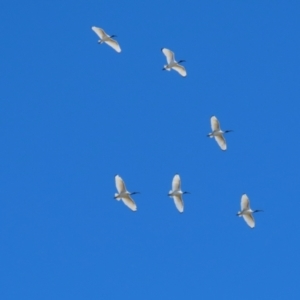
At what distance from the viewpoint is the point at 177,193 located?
78.4m

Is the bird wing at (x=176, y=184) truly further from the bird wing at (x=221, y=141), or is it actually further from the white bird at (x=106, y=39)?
the white bird at (x=106, y=39)

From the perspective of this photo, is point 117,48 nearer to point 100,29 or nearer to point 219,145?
point 100,29

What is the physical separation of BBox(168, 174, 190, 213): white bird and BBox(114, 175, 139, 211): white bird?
2.50m

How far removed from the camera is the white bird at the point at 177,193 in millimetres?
78250

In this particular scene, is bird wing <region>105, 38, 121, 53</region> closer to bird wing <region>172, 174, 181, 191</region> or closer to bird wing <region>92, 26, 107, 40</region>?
bird wing <region>92, 26, 107, 40</region>

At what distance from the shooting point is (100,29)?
76.9 metres

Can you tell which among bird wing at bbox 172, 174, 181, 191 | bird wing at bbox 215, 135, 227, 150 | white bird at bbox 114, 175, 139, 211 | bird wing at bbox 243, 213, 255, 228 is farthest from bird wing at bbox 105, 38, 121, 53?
bird wing at bbox 243, 213, 255, 228

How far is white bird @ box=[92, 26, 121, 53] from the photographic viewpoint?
7694 centimetres

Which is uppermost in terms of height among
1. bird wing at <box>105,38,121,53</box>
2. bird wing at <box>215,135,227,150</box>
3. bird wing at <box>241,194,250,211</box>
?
bird wing at <box>105,38,121,53</box>

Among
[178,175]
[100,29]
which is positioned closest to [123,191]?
[178,175]

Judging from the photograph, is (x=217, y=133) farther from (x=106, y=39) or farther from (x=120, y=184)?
(x=106, y=39)

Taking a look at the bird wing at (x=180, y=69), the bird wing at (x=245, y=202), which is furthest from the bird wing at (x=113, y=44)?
the bird wing at (x=245, y=202)

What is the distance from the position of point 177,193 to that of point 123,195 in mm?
3486

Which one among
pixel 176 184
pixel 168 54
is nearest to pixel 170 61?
pixel 168 54
